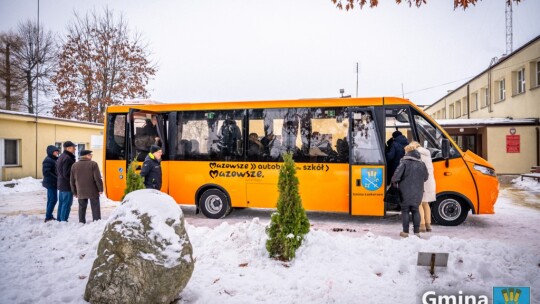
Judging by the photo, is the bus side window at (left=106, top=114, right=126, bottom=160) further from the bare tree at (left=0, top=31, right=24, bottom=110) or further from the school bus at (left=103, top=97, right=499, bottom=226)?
the bare tree at (left=0, top=31, right=24, bottom=110)

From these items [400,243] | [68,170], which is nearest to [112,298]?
[400,243]

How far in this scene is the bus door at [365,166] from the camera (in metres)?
8.90

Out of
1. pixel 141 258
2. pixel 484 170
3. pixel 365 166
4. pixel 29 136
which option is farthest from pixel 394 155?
pixel 29 136

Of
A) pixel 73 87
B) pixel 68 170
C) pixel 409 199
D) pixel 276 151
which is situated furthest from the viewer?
pixel 73 87

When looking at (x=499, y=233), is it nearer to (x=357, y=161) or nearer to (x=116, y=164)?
(x=357, y=161)

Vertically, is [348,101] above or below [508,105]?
below

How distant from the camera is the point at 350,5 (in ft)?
22.1

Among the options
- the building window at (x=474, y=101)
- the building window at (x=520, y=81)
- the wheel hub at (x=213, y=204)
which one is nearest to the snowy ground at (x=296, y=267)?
the wheel hub at (x=213, y=204)

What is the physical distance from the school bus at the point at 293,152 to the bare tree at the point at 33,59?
69.8 feet

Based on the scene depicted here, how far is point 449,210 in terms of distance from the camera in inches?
354

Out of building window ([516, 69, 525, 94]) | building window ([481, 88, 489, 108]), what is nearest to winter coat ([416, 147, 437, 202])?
building window ([516, 69, 525, 94])

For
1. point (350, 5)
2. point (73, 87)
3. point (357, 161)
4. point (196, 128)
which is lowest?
point (357, 161)

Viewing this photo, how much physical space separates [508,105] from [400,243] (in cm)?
2296

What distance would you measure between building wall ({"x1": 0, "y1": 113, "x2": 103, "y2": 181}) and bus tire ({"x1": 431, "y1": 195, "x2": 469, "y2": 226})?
764 inches
